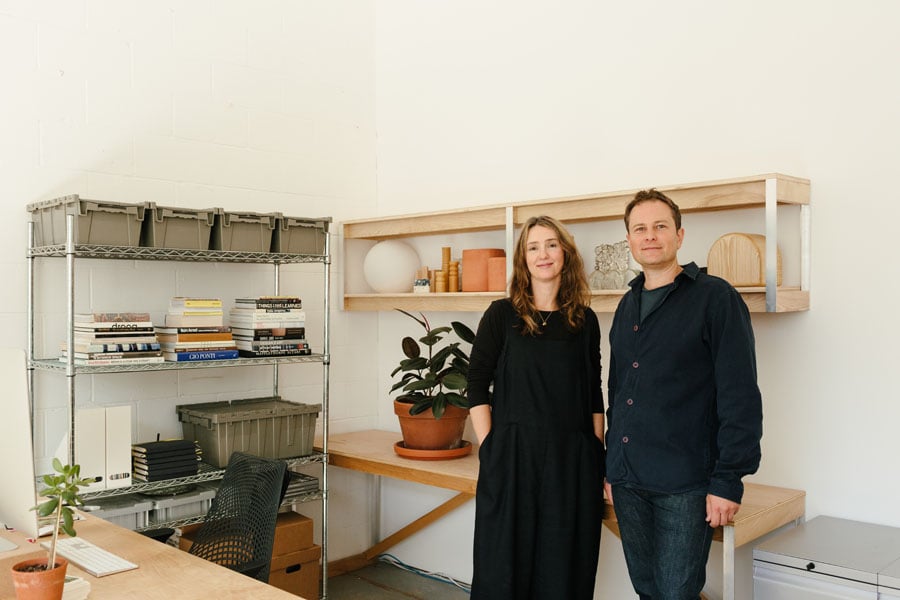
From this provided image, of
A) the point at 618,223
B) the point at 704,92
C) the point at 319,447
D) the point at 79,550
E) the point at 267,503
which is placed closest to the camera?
the point at 79,550

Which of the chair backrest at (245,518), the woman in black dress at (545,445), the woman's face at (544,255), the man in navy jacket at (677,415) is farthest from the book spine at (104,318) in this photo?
the man in navy jacket at (677,415)

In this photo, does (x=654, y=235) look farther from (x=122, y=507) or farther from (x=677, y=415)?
(x=122, y=507)

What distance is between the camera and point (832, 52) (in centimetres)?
303

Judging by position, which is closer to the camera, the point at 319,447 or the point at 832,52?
the point at 832,52

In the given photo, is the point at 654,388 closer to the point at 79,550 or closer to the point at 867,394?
the point at 867,394

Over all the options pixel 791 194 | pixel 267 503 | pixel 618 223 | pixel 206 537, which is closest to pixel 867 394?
pixel 791 194

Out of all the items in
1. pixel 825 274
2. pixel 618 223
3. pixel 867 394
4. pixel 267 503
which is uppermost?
pixel 618 223

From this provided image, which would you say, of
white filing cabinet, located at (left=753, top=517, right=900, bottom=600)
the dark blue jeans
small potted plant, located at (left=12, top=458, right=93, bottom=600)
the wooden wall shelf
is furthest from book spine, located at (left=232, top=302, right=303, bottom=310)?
white filing cabinet, located at (left=753, top=517, right=900, bottom=600)

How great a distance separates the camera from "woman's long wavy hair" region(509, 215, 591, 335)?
A: 2939 mm

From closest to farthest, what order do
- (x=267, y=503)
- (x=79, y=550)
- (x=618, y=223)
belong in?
(x=79, y=550) → (x=267, y=503) → (x=618, y=223)

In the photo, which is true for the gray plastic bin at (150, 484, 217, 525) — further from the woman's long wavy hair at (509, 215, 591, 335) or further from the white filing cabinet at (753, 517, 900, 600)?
the white filing cabinet at (753, 517, 900, 600)

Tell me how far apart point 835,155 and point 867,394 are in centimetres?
85

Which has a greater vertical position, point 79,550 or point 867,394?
Answer: point 867,394

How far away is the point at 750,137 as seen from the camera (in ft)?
10.6
